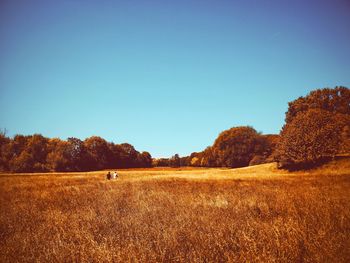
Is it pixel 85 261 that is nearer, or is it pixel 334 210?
pixel 85 261

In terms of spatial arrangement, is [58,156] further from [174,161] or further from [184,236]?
[184,236]

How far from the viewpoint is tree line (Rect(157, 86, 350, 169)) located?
1253 inches

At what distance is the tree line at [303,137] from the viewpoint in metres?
31.8

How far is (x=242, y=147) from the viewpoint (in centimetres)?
6706

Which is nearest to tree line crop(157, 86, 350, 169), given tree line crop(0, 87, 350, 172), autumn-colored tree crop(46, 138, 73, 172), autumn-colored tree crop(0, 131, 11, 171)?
tree line crop(0, 87, 350, 172)

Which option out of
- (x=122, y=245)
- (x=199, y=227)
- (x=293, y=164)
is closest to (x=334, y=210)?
(x=199, y=227)

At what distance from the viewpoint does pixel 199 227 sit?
5336mm

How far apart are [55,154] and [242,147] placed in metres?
61.9

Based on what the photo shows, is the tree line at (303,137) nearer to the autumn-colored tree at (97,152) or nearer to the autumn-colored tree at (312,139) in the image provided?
the autumn-colored tree at (312,139)

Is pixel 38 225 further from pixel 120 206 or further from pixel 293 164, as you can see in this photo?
pixel 293 164

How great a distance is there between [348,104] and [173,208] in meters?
50.9

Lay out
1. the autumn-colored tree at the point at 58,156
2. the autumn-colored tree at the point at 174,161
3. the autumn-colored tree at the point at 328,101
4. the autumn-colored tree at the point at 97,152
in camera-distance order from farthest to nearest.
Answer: the autumn-colored tree at the point at 174,161
the autumn-colored tree at the point at 97,152
the autumn-colored tree at the point at 58,156
the autumn-colored tree at the point at 328,101

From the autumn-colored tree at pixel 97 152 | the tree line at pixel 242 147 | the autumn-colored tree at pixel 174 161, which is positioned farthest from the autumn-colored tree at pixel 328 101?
the autumn-colored tree at pixel 174 161

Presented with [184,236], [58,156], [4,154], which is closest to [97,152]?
[58,156]
